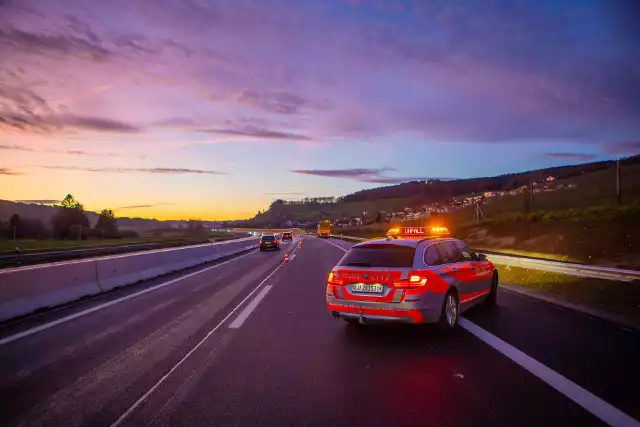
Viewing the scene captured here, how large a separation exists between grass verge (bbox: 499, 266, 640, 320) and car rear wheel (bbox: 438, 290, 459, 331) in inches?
141

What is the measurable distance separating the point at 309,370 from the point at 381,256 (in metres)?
2.66

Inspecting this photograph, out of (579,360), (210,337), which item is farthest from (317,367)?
(579,360)

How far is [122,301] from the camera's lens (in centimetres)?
1108

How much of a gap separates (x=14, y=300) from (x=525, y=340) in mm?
9341

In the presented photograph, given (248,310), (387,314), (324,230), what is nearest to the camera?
(387,314)

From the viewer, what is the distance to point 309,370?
221 inches

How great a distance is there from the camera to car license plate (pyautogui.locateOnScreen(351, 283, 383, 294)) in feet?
23.6

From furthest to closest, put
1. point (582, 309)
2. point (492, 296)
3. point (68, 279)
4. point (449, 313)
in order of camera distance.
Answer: point (68, 279), point (492, 296), point (582, 309), point (449, 313)

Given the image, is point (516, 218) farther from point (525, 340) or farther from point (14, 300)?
point (14, 300)

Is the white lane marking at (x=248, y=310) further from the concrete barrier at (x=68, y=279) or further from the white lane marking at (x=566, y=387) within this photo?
the concrete barrier at (x=68, y=279)

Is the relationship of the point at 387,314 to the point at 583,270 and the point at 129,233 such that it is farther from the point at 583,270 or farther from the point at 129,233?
the point at 129,233

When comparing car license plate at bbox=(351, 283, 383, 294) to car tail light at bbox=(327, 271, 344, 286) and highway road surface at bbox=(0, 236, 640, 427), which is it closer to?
car tail light at bbox=(327, 271, 344, 286)

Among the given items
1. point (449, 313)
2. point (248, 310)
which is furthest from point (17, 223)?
point (449, 313)

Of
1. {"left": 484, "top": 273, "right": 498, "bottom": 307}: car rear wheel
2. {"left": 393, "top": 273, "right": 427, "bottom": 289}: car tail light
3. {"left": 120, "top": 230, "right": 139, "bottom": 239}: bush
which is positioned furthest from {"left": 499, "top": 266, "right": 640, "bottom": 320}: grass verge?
{"left": 120, "top": 230, "right": 139, "bottom": 239}: bush
